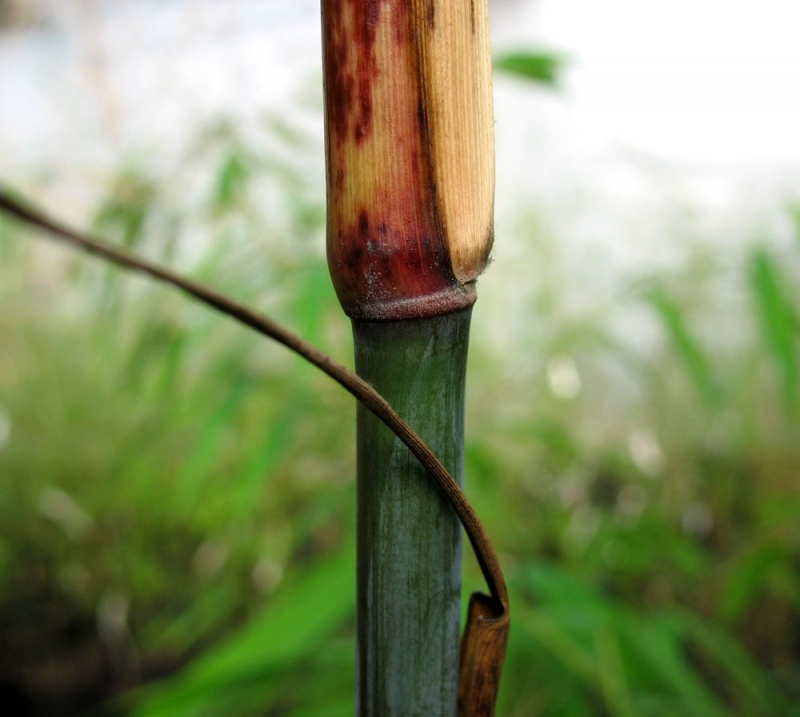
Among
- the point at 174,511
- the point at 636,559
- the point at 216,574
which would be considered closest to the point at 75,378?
the point at 174,511

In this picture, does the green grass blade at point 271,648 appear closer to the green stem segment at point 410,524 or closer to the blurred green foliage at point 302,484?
the blurred green foliage at point 302,484

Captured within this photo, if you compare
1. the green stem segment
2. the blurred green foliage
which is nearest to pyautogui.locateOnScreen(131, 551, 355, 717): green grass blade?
the blurred green foliage

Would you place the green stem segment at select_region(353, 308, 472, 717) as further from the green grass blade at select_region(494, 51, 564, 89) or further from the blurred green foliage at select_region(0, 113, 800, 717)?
the green grass blade at select_region(494, 51, 564, 89)

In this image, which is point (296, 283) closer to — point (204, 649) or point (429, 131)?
point (429, 131)

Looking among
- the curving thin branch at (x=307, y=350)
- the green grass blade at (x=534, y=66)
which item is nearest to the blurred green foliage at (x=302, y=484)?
the green grass blade at (x=534, y=66)

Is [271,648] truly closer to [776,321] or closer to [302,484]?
[776,321]

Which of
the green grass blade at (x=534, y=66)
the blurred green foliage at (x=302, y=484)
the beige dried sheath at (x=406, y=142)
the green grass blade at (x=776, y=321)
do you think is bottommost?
the blurred green foliage at (x=302, y=484)
